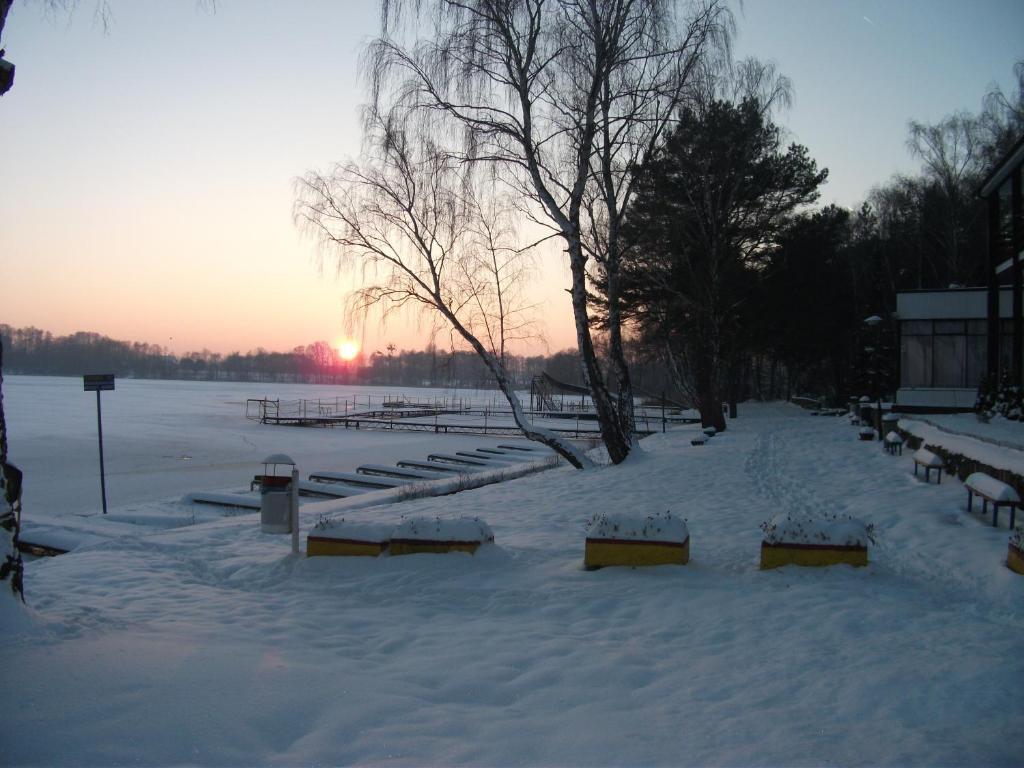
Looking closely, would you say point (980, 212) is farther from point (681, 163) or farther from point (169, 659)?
point (169, 659)

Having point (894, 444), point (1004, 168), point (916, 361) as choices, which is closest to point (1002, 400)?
point (894, 444)

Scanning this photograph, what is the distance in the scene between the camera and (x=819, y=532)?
6148 millimetres

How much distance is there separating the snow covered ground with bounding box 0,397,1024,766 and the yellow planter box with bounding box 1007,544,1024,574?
0.07m

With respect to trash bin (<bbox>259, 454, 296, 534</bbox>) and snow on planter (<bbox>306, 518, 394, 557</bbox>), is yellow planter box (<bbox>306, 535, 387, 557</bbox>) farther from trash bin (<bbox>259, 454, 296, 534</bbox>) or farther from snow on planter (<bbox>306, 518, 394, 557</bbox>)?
trash bin (<bbox>259, 454, 296, 534</bbox>)

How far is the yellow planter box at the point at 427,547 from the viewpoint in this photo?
6680 mm

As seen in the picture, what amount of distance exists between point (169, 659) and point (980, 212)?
3653 centimetres

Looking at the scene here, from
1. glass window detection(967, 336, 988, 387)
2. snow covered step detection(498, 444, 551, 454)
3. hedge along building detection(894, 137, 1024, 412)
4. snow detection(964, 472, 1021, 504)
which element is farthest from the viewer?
snow covered step detection(498, 444, 551, 454)

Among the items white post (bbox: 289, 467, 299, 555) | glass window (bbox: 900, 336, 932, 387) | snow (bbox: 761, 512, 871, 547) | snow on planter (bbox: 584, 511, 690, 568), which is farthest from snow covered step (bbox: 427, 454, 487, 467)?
snow (bbox: 761, 512, 871, 547)

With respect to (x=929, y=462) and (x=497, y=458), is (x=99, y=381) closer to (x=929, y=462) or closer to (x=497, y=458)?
(x=497, y=458)

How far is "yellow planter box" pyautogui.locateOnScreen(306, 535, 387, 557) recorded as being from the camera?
6.78 meters

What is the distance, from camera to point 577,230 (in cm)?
1339

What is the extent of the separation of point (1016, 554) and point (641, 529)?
9.33ft

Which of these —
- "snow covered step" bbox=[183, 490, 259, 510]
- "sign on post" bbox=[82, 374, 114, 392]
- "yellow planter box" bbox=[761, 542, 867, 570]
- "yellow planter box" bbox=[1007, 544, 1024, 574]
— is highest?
"sign on post" bbox=[82, 374, 114, 392]

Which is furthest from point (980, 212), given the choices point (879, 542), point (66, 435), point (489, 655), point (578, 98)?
point (66, 435)
